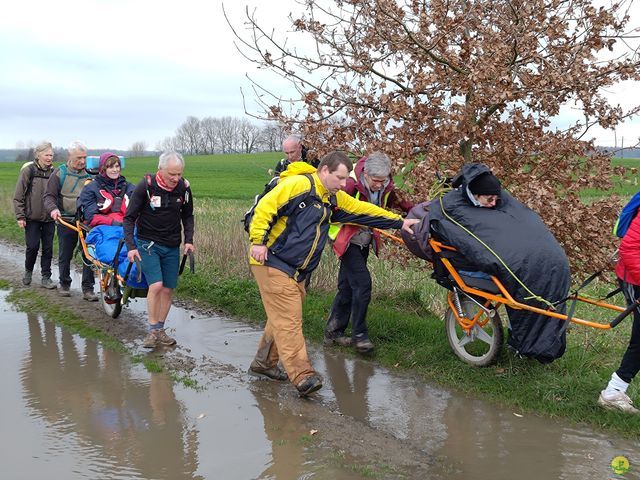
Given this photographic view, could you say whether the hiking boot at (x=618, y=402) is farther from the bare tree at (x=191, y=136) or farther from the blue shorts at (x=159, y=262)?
the bare tree at (x=191, y=136)

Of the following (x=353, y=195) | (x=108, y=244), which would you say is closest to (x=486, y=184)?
(x=353, y=195)

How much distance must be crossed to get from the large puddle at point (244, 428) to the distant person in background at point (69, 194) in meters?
2.87

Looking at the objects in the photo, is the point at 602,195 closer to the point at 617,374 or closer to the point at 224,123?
the point at 617,374

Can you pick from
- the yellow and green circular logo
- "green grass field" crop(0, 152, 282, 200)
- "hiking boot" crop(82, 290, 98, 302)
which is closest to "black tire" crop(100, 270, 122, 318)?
"hiking boot" crop(82, 290, 98, 302)

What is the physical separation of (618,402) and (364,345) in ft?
8.61

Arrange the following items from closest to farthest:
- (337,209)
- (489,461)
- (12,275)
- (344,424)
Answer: (489,461), (344,424), (337,209), (12,275)

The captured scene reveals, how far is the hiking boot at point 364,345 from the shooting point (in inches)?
285

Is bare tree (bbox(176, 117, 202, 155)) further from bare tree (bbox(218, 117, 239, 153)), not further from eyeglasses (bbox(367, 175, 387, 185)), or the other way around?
eyeglasses (bbox(367, 175, 387, 185))

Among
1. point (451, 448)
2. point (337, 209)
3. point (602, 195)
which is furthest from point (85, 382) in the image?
point (602, 195)

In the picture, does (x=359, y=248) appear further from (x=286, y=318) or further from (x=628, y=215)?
(x=628, y=215)

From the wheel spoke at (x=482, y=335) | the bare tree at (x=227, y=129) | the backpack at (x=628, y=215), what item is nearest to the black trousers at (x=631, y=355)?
the backpack at (x=628, y=215)

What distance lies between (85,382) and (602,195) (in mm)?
5575

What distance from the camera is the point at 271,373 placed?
259 inches

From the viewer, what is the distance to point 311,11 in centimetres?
746
